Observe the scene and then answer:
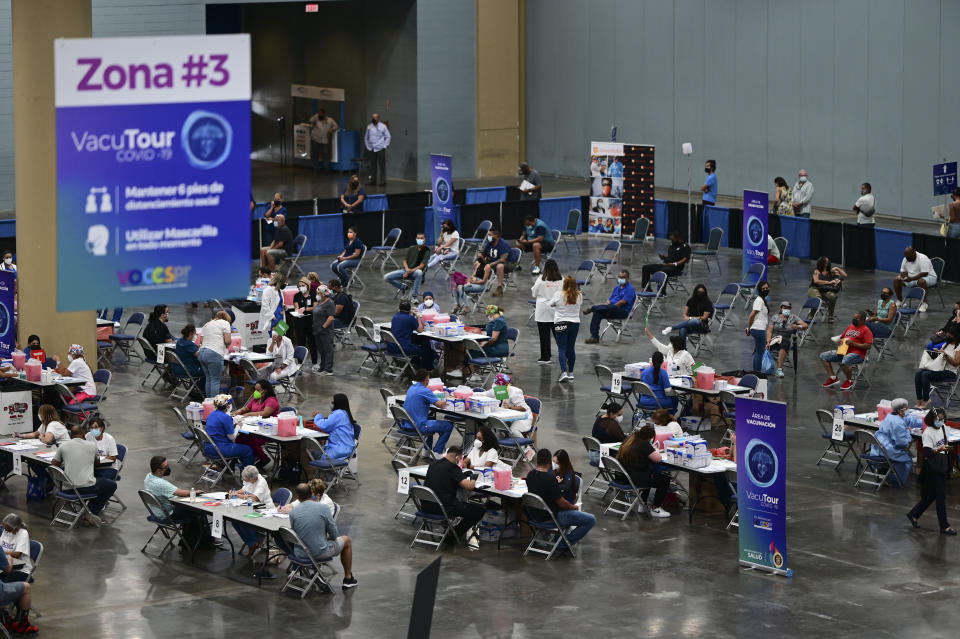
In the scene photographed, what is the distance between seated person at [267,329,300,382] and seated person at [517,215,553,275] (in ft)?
31.7

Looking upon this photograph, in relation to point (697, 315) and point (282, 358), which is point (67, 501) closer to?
point (282, 358)

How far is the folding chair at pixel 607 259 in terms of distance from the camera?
98.4 feet

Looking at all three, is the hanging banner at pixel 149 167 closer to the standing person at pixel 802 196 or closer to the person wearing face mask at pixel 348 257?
the person wearing face mask at pixel 348 257

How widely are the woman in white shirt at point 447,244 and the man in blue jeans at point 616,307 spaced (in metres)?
4.22

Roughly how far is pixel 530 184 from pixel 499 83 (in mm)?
8718

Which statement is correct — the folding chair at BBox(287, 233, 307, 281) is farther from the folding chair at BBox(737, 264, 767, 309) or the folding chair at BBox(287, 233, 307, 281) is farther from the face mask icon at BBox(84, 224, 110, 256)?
the face mask icon at BBox(84, 224, 110, 256)

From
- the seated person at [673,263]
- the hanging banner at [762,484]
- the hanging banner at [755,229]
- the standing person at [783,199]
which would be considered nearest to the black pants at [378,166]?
the standing person at [783,199]

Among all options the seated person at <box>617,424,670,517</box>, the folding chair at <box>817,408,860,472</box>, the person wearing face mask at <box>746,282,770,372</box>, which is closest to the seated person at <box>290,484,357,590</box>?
the seated person at <box>617,424,670,517</box>

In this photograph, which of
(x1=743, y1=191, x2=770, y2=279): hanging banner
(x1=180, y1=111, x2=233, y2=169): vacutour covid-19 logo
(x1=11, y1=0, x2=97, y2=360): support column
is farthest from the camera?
(x1=743, y1=191, x2=770, y2=279): hanging banner

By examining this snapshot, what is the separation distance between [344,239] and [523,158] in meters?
12.7

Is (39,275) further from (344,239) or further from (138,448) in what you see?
(344,239)

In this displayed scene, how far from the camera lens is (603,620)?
13836 mm

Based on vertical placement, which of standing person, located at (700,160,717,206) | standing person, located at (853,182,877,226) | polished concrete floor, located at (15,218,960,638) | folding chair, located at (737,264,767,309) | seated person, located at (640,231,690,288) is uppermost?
standing person, located at (700,160,717,206)

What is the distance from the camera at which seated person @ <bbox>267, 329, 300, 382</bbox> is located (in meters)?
21.6
